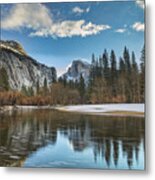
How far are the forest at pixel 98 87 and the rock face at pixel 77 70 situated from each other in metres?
0.02

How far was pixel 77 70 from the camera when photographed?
1.92 m

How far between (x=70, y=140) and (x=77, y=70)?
1.10ft

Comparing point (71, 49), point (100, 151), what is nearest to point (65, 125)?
point (100, 151)

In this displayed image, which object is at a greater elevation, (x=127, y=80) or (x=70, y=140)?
(x=127, y=80)

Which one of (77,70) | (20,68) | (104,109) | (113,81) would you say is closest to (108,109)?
(104,109)

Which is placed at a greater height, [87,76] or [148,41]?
[148,41]

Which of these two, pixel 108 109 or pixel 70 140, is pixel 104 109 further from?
pixel 70 140

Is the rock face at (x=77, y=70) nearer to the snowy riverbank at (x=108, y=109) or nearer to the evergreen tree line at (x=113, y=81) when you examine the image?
the evergreen tree line at (x=113, y=81)

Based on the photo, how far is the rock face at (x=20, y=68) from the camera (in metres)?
1.97

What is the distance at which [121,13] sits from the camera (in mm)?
1891

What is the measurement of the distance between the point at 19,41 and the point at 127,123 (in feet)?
2.17

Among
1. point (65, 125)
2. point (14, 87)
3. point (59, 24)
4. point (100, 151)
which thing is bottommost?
point (100, 151)

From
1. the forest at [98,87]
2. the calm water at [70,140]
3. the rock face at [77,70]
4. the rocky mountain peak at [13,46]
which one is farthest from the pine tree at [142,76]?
the rocky mountain peak at [13,46]

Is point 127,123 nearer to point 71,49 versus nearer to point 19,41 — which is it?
point 71,49
